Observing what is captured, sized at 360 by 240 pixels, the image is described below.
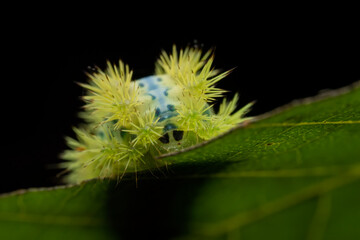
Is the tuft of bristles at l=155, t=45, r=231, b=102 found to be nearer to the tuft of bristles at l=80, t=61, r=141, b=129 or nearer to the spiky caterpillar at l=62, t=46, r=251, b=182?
the spiky caterpillar at l=62, t=46, r=251, b=182

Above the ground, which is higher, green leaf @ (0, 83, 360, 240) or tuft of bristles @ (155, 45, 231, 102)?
tuft of bristles @ (155, 45, 231, 102)

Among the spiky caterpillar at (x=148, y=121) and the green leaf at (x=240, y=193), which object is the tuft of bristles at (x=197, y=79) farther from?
the green leaf at (x=240, y=193)

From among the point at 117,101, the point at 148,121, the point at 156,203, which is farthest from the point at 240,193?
the point at 117,101

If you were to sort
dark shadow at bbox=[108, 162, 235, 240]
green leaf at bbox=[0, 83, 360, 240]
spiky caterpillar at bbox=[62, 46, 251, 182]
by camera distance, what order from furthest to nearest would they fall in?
1. spiky caterpillar at bbox=[62, 46, 251, 182]
2. dark shadow at bbox=[108, 162, 235, 240]
3. green leaf at bbox=[0, 83, 360, 240]

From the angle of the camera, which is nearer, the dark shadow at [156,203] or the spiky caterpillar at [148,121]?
the dark shadow at [156,203]

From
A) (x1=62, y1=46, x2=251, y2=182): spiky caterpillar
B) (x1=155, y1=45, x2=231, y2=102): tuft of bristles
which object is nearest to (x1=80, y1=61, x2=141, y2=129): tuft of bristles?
(x1=62, y1=46, x2=251, y2=182): spiky caterpillar

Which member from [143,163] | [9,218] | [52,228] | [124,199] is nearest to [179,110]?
[143,163]

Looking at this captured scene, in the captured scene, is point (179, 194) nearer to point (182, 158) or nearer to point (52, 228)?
point (182, 158)

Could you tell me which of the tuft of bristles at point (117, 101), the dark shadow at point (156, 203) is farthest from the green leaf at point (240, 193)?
the tuft of bristles at point (117, 101)

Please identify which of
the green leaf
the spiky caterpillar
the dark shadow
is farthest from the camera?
the spiky caterpillar
